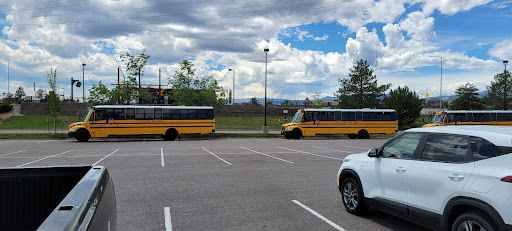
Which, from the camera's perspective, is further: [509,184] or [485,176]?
[485,176]

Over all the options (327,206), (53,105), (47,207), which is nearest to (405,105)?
(53,105)

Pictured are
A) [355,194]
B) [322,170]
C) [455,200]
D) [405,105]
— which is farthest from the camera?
[405,105]

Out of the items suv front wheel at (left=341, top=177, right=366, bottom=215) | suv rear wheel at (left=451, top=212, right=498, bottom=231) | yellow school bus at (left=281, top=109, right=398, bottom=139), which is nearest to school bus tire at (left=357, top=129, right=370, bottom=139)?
yellow school bus at (left=281, top=109, right=398, bottom=139)

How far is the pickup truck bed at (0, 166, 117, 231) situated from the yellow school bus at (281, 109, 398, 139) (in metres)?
27.0

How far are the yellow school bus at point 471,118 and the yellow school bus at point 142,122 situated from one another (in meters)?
20.3

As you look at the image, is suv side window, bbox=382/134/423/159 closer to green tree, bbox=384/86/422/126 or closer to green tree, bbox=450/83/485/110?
green tree, bbox=384/86/422/126

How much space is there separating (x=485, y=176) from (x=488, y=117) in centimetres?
3626

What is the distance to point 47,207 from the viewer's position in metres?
2.86

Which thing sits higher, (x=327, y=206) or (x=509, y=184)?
(x=509, y=184)

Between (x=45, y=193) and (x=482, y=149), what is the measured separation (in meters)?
4.54

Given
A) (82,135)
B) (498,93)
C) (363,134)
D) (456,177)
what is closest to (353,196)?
(456,177)

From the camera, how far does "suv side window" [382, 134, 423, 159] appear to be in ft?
17.4

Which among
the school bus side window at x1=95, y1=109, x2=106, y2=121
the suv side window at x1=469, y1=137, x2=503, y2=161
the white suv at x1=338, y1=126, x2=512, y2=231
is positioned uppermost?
the school bus side window at x1=95, y1=109, x2=106, y2=121

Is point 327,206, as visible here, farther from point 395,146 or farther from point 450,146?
point 450,146
